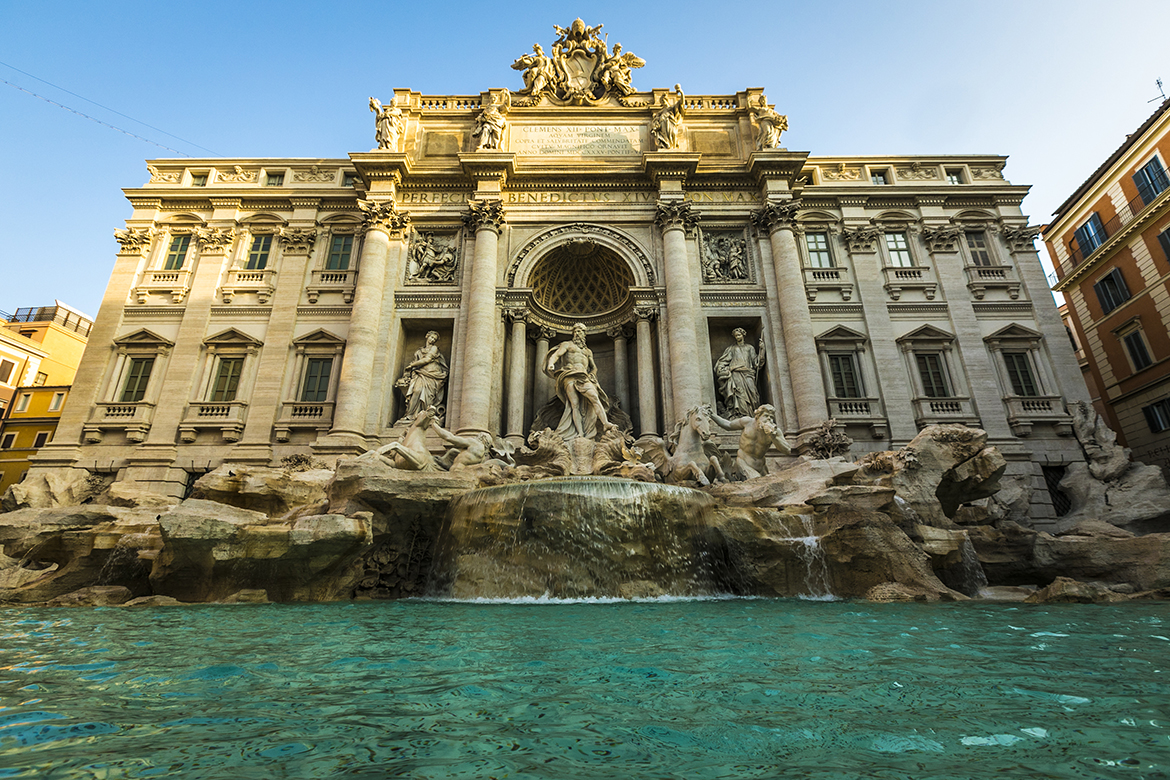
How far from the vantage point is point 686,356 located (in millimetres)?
17281

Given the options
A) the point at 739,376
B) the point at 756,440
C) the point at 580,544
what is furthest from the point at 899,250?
the point at 580,544

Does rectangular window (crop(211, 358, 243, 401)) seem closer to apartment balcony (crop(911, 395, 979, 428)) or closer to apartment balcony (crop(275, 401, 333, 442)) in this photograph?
apartment balcony (crop(275, 401, 333, 442))

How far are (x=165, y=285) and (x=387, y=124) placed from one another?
10.1 meters

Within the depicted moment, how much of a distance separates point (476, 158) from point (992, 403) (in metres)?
19.5

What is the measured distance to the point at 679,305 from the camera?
1805cm

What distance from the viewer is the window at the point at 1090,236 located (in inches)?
909

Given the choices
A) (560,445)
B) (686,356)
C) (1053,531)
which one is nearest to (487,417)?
(560,445)

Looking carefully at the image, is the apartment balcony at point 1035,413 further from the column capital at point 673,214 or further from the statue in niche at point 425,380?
the statue in niche at point 425,380

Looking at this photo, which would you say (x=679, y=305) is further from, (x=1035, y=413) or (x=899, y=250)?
(x=1035, y=413)

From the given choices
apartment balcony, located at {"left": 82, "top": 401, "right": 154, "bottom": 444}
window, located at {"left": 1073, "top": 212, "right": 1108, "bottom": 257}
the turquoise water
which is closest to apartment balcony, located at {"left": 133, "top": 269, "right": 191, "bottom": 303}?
apartment balcony, located at {"left": 82, "top": 401, "right": 154, "bottom": 444}

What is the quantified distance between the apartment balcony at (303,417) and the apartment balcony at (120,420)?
4.31 m

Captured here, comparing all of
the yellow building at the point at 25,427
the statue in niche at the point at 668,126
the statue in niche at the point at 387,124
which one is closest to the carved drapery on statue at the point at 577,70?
the statue in niche at the point at 668,126

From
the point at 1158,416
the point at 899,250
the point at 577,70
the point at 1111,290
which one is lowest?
the point at 1158,416

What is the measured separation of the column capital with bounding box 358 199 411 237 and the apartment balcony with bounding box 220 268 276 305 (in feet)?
13.8
